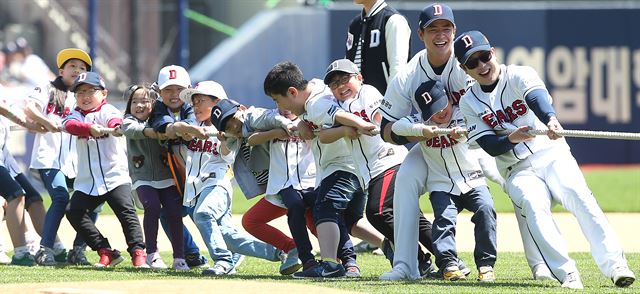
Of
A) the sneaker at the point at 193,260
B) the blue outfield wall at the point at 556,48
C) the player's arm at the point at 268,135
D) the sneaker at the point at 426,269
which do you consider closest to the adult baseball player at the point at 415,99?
the sneaker at the point at 426,269

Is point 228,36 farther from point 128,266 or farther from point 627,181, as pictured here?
point 128,266

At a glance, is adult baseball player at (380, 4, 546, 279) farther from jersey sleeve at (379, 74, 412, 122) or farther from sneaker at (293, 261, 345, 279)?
sneaker at (293, 261, 345, 279)

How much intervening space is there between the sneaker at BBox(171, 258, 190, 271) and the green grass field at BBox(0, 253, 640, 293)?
0.31 feet

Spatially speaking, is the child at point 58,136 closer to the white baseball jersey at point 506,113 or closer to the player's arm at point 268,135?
the player's arm at point 268,135

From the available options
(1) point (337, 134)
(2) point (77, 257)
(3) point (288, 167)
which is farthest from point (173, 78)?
(2) point (77, 257)

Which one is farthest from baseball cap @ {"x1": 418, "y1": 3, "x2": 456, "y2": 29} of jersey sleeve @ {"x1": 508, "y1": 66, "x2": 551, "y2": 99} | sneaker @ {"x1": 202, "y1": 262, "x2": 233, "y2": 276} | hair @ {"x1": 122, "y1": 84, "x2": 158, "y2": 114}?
hair @ {"x1": 122, "y1": 84, "x2": 158, "y2": 114}

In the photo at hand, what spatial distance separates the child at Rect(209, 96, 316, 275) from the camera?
8.70 m

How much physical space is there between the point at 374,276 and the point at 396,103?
47.2 inches

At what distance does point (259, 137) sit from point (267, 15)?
1200 cm

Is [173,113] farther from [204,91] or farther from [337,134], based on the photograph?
[337,134]

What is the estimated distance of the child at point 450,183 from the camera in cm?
816

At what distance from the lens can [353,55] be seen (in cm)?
965

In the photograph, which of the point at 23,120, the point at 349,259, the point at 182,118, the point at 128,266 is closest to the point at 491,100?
the point at 349,259

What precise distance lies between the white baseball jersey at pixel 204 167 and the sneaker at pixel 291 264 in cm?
63
